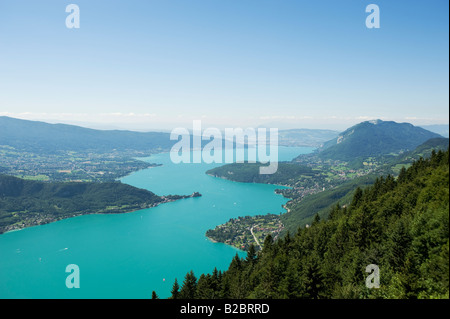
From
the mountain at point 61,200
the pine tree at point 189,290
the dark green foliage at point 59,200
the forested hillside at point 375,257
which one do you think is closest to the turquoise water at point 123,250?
the mountain at point 61,200

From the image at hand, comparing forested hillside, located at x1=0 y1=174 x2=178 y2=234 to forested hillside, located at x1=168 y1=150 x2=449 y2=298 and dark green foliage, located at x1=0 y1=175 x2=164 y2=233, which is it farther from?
forested hillside, located at x1=168 y1=150 x2=449 y2=298

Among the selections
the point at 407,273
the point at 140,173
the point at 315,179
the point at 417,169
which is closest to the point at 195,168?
the point at 140,173

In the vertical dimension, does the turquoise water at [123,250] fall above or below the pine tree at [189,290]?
below

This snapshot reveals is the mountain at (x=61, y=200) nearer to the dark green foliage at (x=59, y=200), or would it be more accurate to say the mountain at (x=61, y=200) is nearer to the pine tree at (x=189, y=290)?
the dark green foliage at (x=59, y=200)

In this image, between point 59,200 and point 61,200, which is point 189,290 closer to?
point 61,200
